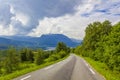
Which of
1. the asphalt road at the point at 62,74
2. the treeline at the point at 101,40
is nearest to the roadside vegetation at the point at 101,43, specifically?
the treeline at the point at 101,40

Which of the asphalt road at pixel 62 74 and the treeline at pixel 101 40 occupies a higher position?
the treeline at pixel 101 40

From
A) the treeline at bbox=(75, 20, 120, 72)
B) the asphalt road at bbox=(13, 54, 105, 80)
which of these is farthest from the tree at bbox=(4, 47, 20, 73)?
the asphalt road at bbox=(13, 54, 105, 80)

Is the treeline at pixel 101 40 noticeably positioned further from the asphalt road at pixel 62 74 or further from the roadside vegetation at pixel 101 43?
the asphalt road at pixel 62 74

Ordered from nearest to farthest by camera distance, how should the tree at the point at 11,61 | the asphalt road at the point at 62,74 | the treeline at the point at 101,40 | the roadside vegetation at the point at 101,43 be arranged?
the asphalt road at the point at 62,74
the roadside vegetation at the point at 101,43
the treeline at the point at 101,40
the tree at the point at 11,61

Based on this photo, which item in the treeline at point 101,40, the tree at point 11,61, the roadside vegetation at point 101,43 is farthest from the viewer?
the tree at point 11,61

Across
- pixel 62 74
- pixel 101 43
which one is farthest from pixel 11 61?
pixel 62 74

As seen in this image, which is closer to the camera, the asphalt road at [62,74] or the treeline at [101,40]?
the asphalt road at [62,74]

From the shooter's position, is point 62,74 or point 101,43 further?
point 101,43

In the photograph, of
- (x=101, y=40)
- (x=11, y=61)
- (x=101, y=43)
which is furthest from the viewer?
(x=11, y=61)

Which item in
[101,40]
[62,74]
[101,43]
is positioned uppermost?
[101,40]

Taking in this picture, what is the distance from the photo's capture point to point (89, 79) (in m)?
18.8

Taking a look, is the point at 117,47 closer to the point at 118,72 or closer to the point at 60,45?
the point at 118,72

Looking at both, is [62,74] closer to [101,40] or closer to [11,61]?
[101,40]

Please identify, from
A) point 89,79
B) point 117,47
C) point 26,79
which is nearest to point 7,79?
point 26,79
